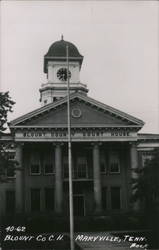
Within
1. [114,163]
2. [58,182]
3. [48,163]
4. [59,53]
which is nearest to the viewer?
[58,182]

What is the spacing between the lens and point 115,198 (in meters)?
43.6

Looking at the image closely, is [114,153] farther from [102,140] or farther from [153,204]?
[153,204]

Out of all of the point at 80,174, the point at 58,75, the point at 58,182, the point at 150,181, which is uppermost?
the point at 58,75

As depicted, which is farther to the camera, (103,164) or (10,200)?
(103,164)

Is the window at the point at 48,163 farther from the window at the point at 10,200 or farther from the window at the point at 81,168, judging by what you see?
the window at the point at 10,200

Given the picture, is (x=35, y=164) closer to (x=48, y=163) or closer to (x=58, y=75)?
(x=48, y=163)

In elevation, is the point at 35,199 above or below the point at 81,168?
below

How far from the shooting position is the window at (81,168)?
43.2 m

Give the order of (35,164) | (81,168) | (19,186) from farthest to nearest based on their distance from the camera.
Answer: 1. (81,168)
2. (35,164)
3. (19,186)

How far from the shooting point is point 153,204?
3278cm

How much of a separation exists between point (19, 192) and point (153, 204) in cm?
1177

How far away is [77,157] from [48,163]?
9.11 ft

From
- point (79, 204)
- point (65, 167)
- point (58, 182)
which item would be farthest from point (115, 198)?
point (58, 182)

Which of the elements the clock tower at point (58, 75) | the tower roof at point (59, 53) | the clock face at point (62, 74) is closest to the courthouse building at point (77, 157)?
the clock tower at point (58, 75)
